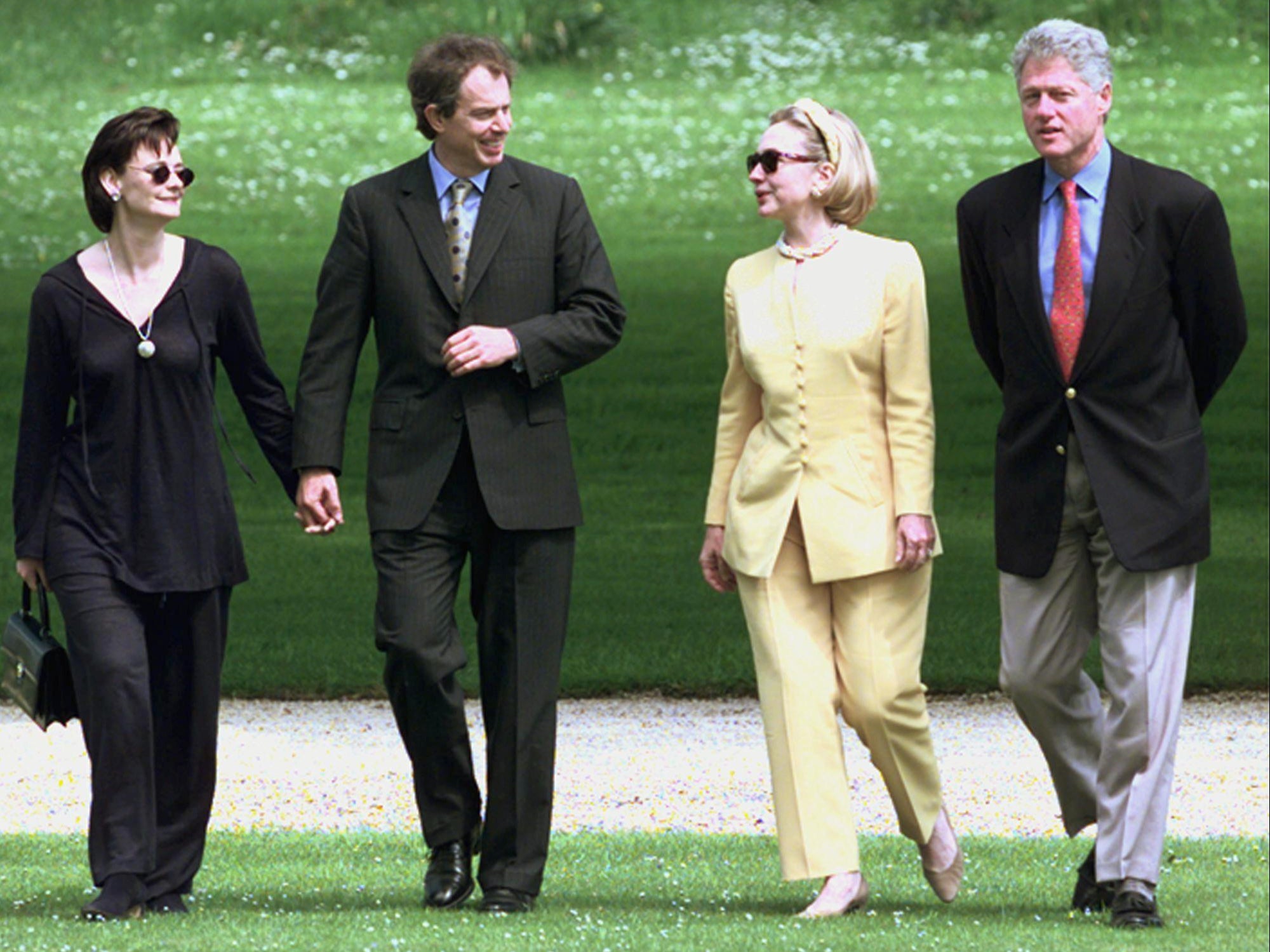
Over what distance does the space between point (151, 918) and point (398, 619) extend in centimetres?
88

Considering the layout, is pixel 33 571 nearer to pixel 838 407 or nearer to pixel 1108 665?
pixel 838 407

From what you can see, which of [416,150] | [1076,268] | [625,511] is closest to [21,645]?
[1076,268]

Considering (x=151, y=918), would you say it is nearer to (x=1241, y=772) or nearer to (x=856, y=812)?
(x=856, y=812)

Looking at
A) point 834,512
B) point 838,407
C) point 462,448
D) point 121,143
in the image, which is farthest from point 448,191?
point 834,512

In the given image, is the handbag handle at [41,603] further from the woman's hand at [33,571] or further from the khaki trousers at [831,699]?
the khaki trousers at [831,699]

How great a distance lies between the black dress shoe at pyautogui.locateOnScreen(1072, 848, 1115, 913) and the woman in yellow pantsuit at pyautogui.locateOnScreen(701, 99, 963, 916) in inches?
13.5

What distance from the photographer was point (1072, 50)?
5797mm

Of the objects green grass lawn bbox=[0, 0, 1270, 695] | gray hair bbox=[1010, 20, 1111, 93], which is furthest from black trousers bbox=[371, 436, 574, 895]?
green grass lawn bbox=[0, 0, 1270, 695]

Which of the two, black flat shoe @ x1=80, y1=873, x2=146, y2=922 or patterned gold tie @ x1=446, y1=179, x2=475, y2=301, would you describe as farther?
patterned gold tie @ x1=446, y1=179, x2=475, y2=301

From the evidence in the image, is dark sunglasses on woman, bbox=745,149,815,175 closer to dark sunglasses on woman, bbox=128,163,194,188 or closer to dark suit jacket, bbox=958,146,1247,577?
dark suit jacket, bbox=958,146,1247,577

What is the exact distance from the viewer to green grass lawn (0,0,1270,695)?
11.8 meters

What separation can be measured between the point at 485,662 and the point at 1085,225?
175 centimetres

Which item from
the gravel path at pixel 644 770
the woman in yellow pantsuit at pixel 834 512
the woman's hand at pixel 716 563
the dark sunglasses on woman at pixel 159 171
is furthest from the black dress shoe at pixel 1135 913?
the dark sunglasses on woman at pixel 159 171

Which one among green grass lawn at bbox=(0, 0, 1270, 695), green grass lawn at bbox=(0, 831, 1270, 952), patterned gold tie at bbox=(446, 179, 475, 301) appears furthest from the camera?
green grass lawn at bbox=(0, 0, 1270, 695)
